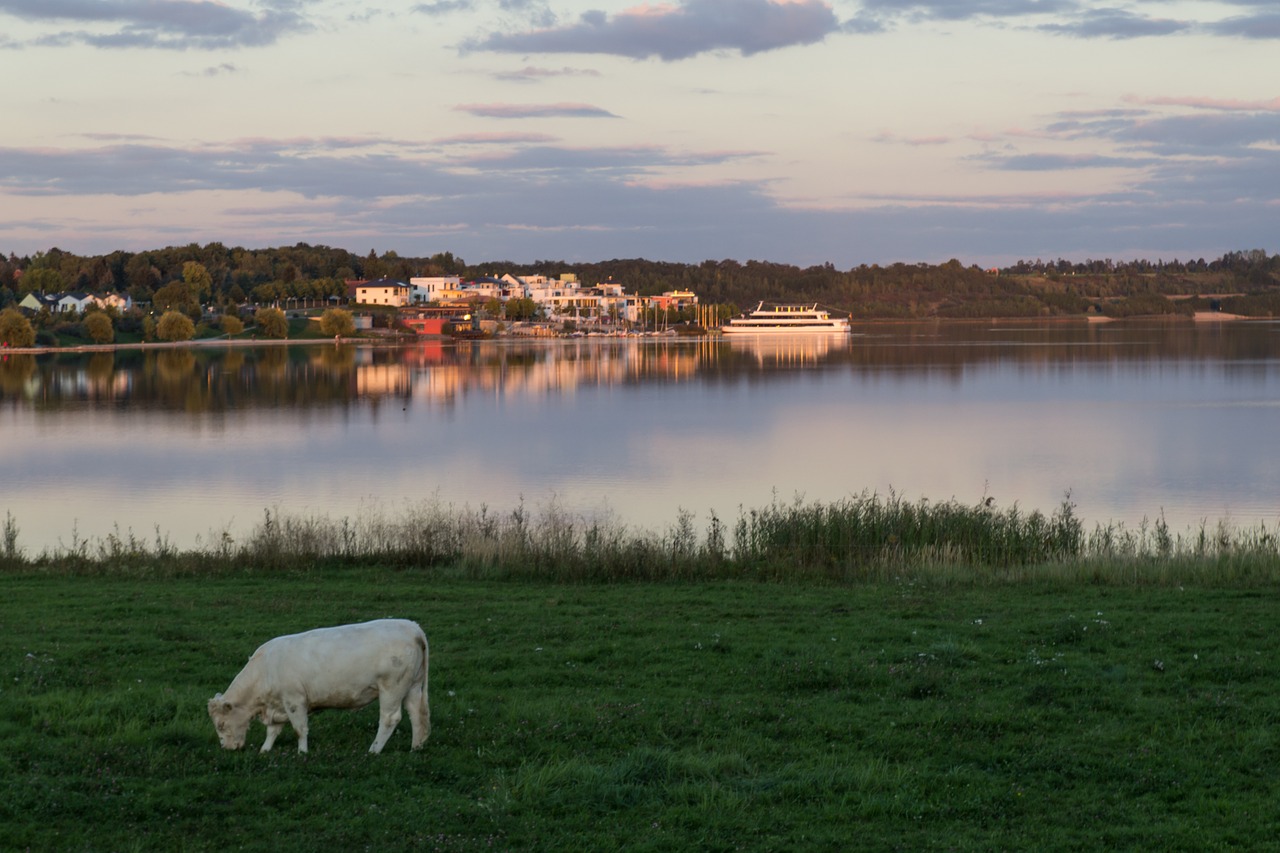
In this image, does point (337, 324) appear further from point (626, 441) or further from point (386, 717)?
point (386, 717)

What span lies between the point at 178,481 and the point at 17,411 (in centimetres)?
2627

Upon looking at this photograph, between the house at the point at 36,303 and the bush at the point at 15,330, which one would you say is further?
the house at the point at 36,303

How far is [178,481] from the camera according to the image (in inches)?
1326

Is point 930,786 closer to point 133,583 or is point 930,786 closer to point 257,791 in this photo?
point 257,791

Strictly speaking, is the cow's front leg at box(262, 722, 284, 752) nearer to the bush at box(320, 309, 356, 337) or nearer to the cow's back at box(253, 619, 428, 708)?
the cow's back at box(253, 619, 428, 708)

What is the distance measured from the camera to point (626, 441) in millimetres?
43156

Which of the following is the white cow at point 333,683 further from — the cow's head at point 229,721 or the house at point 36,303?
the house at point 36,303

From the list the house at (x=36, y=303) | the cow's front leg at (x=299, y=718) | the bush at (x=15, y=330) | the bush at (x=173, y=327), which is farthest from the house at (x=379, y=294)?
the cow's front leg at (x=299, y=718)

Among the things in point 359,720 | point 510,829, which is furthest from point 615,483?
point 510,829

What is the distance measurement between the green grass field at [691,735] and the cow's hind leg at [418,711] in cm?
10

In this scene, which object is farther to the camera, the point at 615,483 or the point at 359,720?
the point at 615,483

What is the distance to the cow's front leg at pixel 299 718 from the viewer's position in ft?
25.0

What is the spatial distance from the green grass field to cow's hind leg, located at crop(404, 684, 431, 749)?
98 millimetres

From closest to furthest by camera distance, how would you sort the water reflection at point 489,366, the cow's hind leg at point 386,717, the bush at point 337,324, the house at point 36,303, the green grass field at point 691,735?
the green grass field at point 691,735 < the cow's hind leg at point 386,717 < the water reflection at point 489,366 < the house at point 36,303 < the bush at point 337,324
